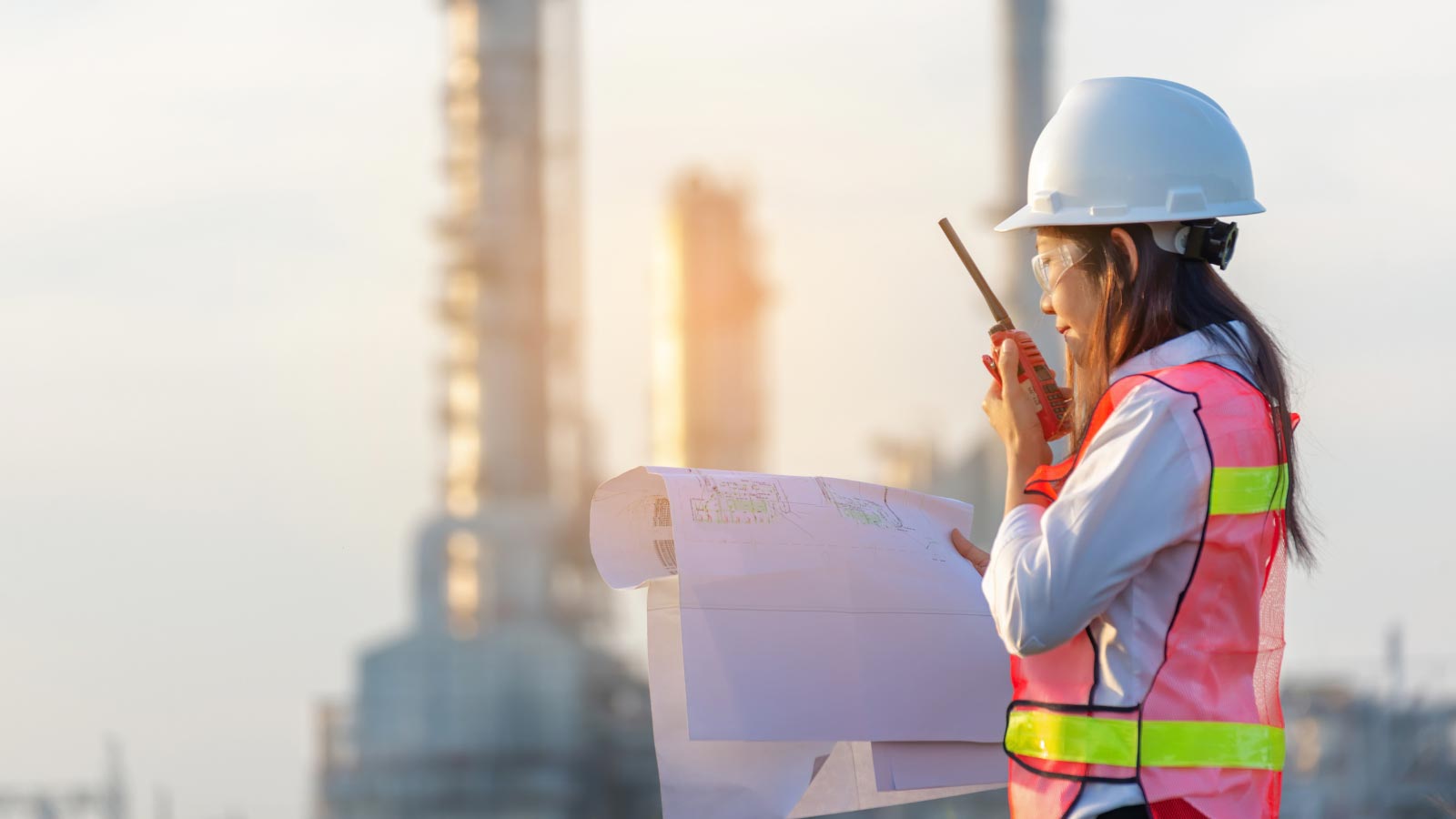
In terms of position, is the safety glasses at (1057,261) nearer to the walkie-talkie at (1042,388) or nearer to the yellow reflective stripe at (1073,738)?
the walkie-talkie at (1042,388)

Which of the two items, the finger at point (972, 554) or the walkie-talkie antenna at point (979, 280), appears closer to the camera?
the walkie-talkie antenna at point (979, 280)

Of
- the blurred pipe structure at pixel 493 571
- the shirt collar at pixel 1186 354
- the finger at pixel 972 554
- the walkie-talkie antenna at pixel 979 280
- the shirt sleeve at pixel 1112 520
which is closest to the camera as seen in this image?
the shirt sleeve at pixel 1112 520

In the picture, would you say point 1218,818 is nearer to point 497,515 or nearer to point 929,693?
point 929,693

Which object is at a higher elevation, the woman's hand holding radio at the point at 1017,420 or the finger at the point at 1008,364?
the finger at the point at 1008,364

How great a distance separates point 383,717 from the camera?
82.7 ft

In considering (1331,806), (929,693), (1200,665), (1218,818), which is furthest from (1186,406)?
(1331,806)

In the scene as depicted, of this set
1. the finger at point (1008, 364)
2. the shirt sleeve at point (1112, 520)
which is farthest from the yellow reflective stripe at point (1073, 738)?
the finger at point (1008, 364)

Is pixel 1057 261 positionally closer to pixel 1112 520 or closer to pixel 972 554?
pixel 1112 520

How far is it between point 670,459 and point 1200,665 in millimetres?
25042

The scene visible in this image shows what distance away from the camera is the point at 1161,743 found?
6.81 ft

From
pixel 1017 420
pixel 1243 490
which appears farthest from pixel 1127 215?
pixel 1243 490

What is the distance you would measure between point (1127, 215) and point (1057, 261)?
11 centimetres

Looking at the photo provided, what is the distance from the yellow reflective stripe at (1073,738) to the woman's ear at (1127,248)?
1.83 feet

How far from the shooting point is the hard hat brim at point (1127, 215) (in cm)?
229
